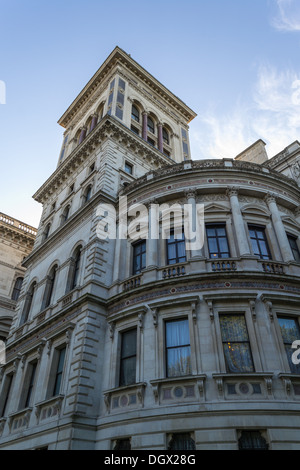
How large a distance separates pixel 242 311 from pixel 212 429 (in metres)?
5.05

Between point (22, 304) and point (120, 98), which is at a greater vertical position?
point (120, 98)

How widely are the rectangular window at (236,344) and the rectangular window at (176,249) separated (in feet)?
13.7

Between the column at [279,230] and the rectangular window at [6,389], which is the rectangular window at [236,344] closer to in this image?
the column at [279,230]

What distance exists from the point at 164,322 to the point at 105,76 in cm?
3087

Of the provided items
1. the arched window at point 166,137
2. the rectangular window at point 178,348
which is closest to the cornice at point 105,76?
the arched window at point 166,137

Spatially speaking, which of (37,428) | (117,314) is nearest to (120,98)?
(117,314)

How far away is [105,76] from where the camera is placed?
38.9 metres

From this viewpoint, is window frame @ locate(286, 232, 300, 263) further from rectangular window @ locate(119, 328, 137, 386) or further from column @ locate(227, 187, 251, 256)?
rectangular window @ locate(119, 328, 137, 386)

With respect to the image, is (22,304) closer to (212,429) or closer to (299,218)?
(212,429)

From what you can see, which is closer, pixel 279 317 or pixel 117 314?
pixel 279 317

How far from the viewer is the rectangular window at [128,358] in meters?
16.8

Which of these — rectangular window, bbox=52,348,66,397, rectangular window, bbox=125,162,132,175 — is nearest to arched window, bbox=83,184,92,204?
rectangular window, bbox=125,162,132,175

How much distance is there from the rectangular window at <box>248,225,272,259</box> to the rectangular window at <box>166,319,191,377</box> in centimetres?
568
